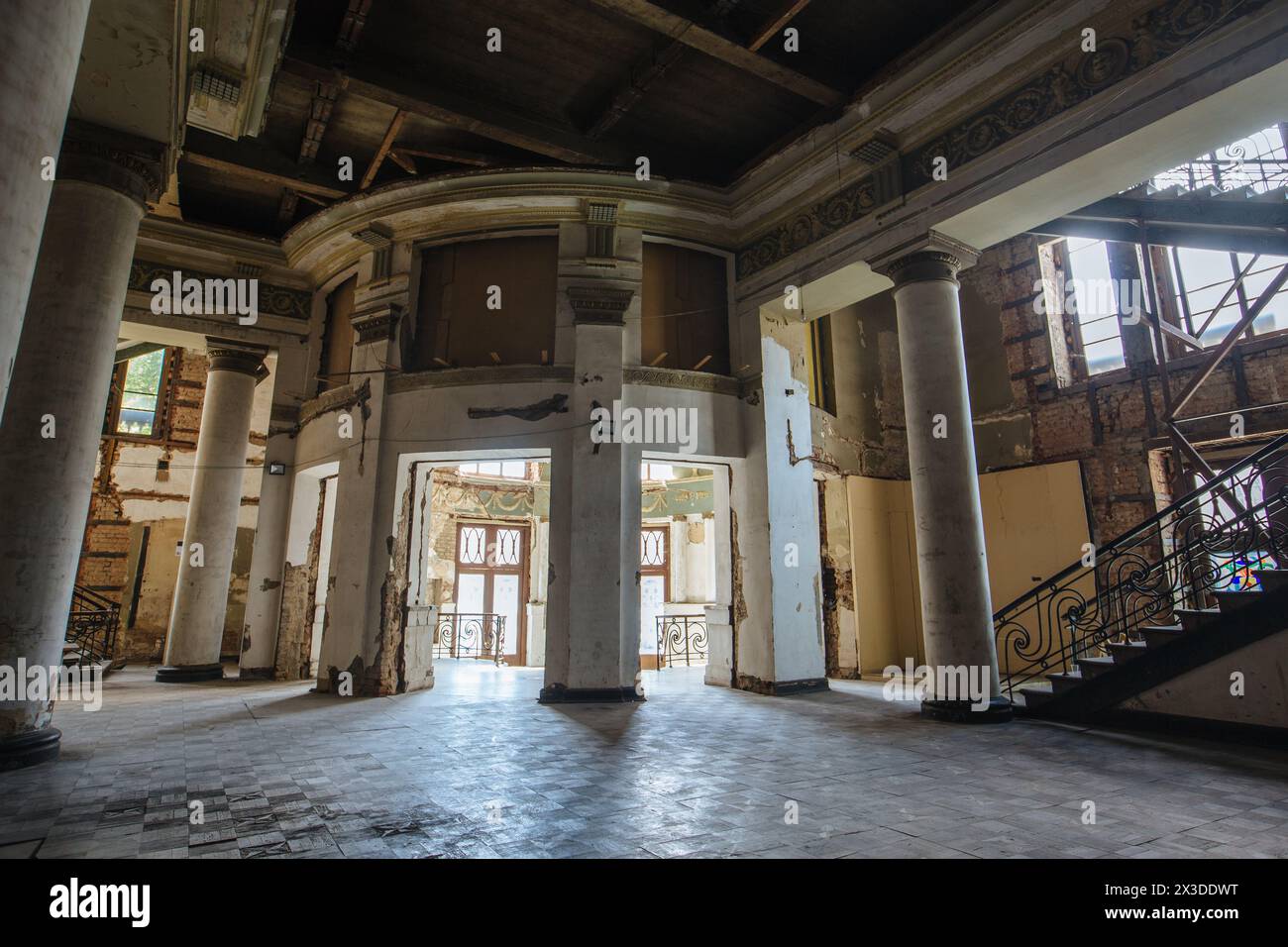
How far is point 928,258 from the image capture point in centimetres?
677

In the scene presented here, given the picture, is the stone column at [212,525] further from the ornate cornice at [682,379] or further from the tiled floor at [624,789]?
the ornate cornice at [682,379]

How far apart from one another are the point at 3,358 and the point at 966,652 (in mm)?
6827

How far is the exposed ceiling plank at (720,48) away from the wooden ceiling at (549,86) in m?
0.01

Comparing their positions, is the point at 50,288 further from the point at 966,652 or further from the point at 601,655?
the point at 966,652

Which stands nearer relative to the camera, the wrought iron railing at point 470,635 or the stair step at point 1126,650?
the stair step at point 1126,650

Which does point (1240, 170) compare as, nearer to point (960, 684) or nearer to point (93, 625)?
point (960, 684)

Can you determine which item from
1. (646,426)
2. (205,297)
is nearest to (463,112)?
(646,426)

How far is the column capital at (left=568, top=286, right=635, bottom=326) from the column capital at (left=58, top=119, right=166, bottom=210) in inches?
168

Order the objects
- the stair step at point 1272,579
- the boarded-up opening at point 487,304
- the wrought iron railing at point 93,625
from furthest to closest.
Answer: the wrought iron railing at point 93,625 → the boarded-up opening at point 487,304 → the stair step at point 1272,579

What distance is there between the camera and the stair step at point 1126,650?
5603mm

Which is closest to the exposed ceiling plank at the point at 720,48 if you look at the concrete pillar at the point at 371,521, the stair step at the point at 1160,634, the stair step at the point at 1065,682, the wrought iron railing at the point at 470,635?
the concrete pillar at the point at 371,521

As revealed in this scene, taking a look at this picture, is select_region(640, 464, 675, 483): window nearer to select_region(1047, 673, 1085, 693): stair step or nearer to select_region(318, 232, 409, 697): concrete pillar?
select_region(318, 232, 409, 697): concrete pillar

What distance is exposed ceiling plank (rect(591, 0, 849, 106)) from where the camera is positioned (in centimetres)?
605
